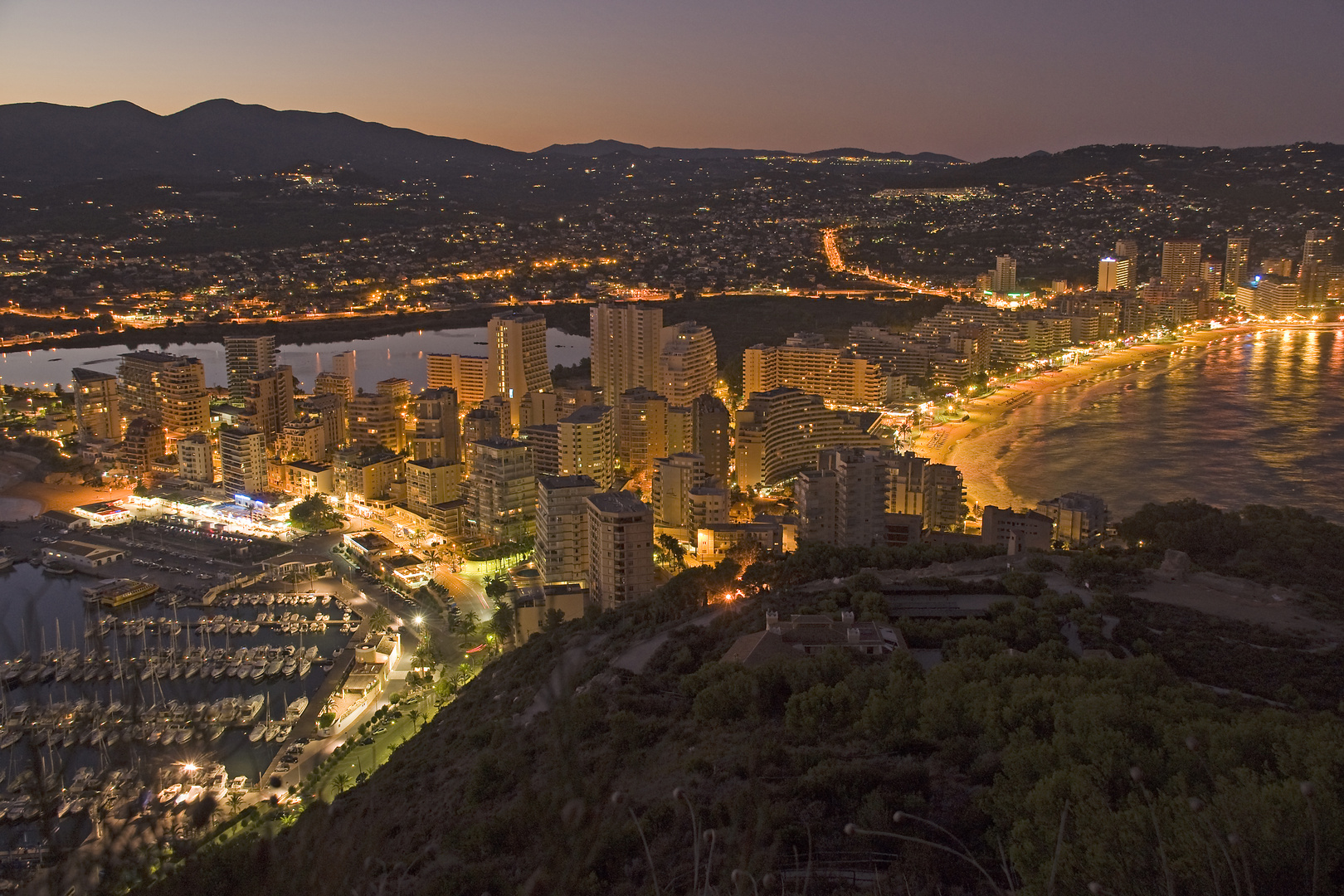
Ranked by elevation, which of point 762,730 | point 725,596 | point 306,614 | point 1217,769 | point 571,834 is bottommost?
point 306,614

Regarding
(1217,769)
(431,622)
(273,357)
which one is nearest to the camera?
(1217,769)

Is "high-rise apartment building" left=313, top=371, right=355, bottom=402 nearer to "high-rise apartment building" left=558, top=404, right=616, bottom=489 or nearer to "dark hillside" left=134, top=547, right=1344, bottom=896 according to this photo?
"high-rise apartment building" left=558, top=404, right=616, bottom=489

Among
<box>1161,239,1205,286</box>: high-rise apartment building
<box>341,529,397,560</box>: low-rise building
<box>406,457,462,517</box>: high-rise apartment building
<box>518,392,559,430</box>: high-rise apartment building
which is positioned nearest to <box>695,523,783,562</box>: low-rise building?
<box>341,529,397,560</box>: low-rise building

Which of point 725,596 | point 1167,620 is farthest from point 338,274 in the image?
point 1167,620

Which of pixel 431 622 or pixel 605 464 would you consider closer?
pixel 431 622

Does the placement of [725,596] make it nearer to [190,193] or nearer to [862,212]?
[862,212]

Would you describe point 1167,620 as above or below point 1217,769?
below
